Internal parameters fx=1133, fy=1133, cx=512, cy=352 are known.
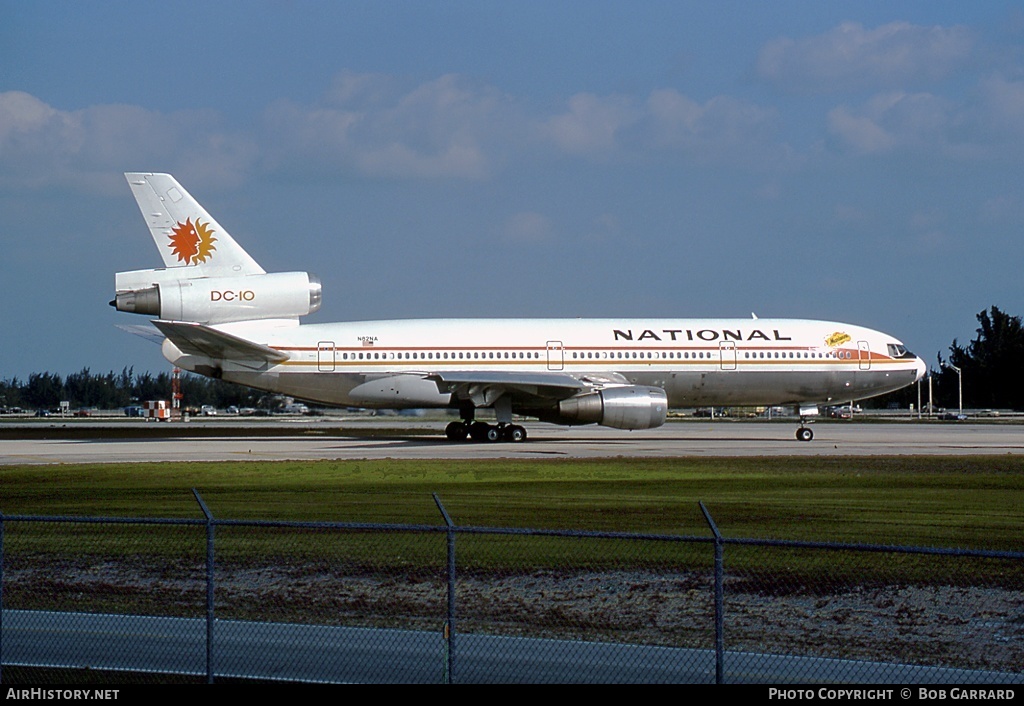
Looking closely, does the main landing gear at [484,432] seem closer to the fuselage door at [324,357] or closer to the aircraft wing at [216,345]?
the fuselage door at [324,357]

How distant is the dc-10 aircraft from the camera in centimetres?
3888

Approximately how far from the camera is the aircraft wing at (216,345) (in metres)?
37.1

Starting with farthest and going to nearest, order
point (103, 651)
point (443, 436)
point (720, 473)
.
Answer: point (443, 436) < point (720, 473) < point (103, 651)

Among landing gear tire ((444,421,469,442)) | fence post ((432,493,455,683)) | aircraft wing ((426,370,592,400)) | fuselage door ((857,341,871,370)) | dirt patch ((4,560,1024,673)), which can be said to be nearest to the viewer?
fence post ((432,493,455,683))

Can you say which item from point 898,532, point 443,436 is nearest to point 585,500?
point 898,532

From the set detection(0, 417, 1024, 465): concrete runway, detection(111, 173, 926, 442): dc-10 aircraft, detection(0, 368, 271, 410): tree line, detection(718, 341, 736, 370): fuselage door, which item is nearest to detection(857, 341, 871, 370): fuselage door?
detection(111, 173, 926, 442): dc-10 aircraft

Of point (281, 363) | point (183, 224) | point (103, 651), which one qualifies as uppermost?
point (183, 224)

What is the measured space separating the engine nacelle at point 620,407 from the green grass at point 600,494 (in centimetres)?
625

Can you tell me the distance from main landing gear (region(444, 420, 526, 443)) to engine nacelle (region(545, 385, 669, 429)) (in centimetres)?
285

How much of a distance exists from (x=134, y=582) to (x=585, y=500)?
9.76m

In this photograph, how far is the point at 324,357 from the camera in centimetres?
4031

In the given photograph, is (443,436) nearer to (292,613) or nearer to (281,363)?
A: (281,363)

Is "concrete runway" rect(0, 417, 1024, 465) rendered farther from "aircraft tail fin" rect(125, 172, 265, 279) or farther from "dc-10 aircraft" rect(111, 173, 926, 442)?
"aircraft tail fin" rect(125, 172, 265, 279)

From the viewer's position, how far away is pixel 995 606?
38.2 ft
